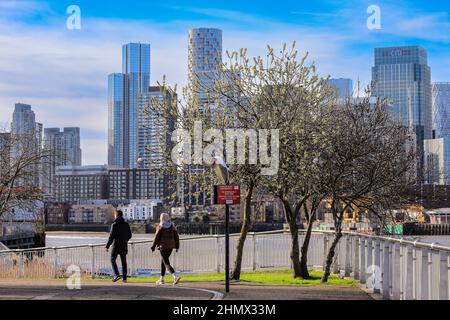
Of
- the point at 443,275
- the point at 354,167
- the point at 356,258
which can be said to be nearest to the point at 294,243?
the point at 356,258

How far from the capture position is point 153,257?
29.0 m

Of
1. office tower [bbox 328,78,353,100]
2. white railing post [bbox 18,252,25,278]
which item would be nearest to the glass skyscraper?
office tower [bbox 328,78,353,100]

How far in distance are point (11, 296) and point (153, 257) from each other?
13.8 m

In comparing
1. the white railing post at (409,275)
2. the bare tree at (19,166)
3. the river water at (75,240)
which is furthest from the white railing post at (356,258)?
the river water at (75,240)

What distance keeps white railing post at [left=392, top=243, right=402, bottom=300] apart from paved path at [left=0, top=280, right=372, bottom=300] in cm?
96

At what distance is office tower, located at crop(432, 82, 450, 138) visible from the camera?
132 m

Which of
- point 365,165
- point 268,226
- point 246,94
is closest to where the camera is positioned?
point 365,165

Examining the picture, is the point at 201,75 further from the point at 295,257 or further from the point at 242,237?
the point at 295,257

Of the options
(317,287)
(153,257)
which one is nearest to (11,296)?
(317,287)

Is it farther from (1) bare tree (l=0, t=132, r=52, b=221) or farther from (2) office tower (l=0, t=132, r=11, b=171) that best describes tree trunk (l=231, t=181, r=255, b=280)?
(2) office tower (l=0, t=132, r=11, b=171)

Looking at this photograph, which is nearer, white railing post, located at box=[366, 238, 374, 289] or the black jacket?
white railing post, located at box=[366, 238, 374, 289]

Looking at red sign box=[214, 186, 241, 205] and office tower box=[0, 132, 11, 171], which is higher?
office tower box=[0, 132, 11, 171]

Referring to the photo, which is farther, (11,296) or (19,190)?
(19,190)
